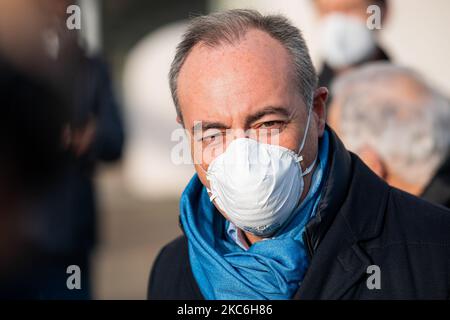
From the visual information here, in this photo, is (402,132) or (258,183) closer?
(258,183)

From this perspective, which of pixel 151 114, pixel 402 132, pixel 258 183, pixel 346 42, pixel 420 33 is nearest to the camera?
pixel 258 183

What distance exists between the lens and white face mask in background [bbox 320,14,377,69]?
455 cm

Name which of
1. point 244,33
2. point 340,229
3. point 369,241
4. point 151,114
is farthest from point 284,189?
point 151,114

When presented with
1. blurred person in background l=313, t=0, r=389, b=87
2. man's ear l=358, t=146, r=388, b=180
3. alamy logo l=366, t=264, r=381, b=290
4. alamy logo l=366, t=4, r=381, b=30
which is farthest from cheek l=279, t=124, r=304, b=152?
blurred person in background l=313, t=0, r=389, b=87

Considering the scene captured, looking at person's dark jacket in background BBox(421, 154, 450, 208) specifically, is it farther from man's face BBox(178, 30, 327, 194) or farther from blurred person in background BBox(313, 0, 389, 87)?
blurred person in background BBox(313, 0, 389, 87)

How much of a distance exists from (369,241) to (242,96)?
0.59 metres

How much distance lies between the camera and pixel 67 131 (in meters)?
4.17

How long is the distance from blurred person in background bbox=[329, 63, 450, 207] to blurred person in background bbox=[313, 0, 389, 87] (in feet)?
3.56

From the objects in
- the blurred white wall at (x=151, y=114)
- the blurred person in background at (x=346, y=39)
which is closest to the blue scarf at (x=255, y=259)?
the blurred person in background at (x=346, y=39)

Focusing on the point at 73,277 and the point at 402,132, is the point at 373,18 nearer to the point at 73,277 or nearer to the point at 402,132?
the point at 402,132

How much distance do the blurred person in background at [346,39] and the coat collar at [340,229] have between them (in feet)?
6.19

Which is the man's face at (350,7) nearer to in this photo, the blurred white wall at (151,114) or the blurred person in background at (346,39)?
the blurred person in background at (346,39)

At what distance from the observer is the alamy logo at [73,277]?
163 inches
